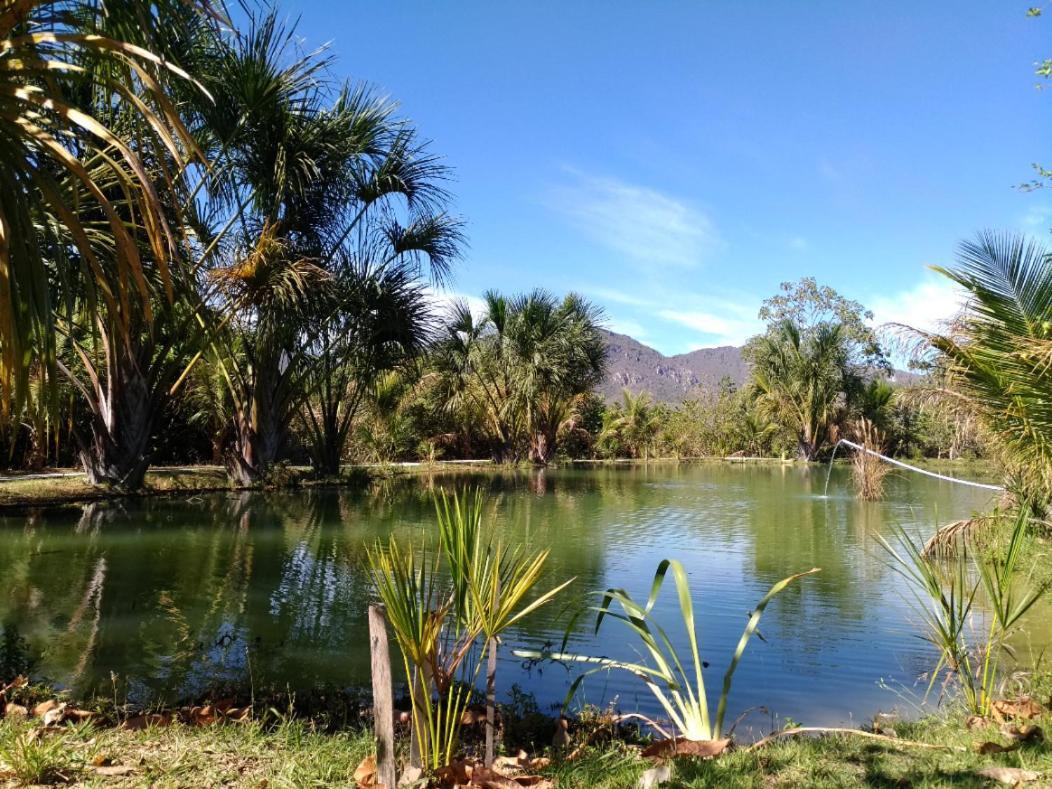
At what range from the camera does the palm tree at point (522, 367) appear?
26875mm

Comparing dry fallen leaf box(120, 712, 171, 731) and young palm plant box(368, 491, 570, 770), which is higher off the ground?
young palm plant box(368, 491, 570, 770)

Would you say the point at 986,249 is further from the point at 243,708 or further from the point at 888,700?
the point at 243,708

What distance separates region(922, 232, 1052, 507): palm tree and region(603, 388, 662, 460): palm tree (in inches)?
1145

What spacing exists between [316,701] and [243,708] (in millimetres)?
375

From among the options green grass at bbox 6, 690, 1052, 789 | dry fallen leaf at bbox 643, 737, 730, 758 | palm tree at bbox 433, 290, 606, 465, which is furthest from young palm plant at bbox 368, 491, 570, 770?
palm tree at bbox 433, 290, 606, 465

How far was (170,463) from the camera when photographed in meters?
19.0

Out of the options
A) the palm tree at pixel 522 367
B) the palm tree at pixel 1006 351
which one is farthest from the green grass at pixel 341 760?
the palm tree at pixel 522 367

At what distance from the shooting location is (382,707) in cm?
241

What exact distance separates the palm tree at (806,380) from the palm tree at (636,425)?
5.52 meters

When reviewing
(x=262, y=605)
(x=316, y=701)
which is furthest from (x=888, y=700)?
(x=262, y=605)

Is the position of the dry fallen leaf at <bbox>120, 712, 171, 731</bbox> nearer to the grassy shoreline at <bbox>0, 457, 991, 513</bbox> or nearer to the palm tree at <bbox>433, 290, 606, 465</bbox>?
the grassy shoreline at <bbox>0, 457, 991, 513</bbox>

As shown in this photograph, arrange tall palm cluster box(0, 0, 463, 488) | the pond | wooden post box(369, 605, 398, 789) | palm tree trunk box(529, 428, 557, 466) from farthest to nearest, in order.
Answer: palm tree trunk box(529, 428, 557, 466)
tall palm cluster box(0, 0, 463, 488)
the pond
wooden post box(369, 605, 398, 789)

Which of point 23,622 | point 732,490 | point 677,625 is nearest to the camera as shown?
point 23,622

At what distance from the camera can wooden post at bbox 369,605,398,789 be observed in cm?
238
